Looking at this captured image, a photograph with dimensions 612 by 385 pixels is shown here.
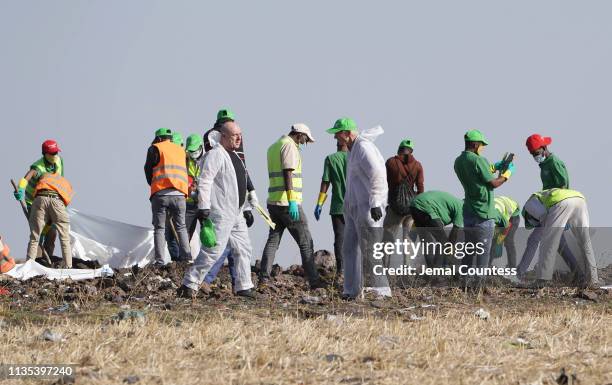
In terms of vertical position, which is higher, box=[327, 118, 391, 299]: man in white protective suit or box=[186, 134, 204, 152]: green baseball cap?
box=[186, 134, 204, 152]: green baseball cap

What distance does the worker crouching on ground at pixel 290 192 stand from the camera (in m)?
12.8

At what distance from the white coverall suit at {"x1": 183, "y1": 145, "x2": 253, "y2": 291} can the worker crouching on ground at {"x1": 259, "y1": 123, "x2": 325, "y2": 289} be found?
1.30m

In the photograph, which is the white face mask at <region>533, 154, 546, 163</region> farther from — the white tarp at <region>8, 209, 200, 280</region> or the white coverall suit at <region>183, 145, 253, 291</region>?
the white tarp at <region>8, 209, 200, 280</region>

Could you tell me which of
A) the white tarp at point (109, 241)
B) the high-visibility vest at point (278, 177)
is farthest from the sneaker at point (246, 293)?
the white tarp at point (109, 241)

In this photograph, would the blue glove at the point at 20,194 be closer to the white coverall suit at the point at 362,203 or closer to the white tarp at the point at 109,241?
the white tarp at the point at 109,241

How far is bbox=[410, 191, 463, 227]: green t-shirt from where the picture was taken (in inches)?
543

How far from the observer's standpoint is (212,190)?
11.4 m

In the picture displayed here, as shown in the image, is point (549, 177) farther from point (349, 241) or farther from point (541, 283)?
point (349, 241)

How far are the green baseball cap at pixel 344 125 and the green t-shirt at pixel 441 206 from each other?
2538 mm

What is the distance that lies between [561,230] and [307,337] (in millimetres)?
6068

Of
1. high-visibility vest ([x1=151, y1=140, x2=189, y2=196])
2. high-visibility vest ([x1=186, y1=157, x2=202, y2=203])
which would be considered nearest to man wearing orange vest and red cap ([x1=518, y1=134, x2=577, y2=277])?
high-visibility vest ([x1=151, y1=140, x2=189, y2=196])

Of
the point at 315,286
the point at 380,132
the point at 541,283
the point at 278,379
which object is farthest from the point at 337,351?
the point at 541,283

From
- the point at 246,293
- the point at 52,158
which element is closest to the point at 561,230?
the point at 246,293

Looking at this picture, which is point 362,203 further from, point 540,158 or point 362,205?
point 540,158
